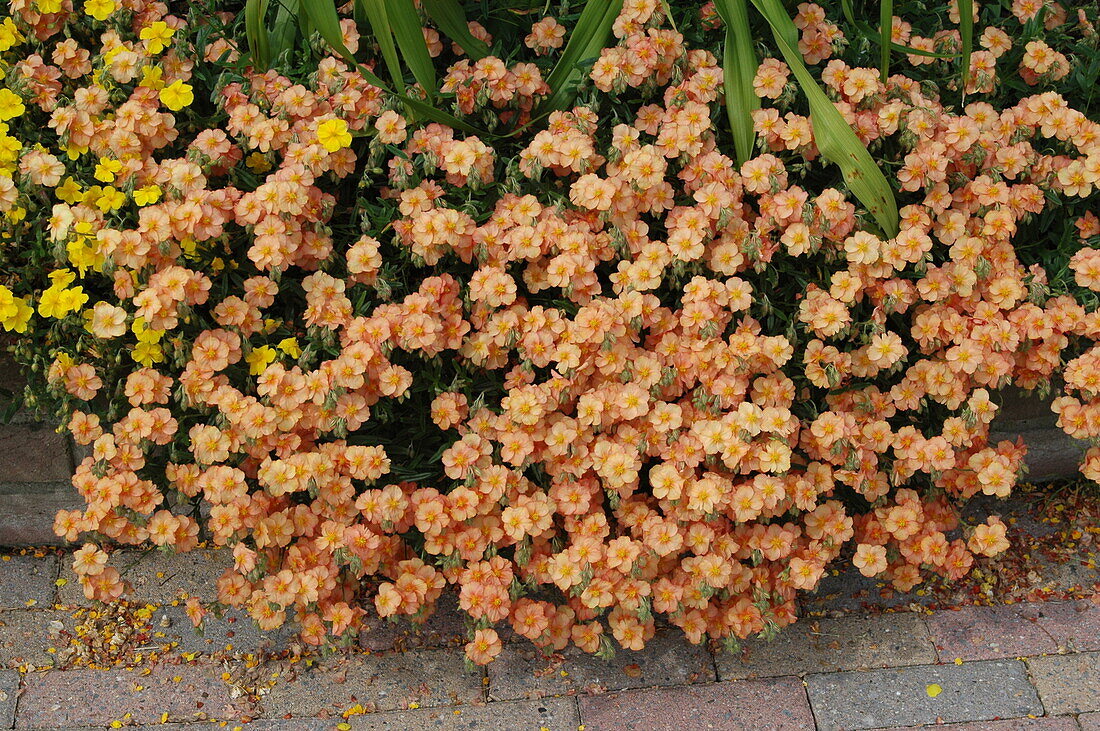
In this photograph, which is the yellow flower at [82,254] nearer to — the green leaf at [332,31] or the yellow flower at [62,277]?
the yellow flower at [62,277]

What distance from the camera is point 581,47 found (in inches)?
101

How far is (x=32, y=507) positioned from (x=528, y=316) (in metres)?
1.43

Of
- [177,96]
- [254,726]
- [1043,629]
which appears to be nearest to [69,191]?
[177,96]

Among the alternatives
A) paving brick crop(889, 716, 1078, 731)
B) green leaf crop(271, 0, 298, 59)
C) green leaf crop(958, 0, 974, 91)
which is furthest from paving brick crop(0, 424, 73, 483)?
green leaf crop(958, 0, 974, 91)

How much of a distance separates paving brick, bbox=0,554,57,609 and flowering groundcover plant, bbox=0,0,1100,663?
1.53ft

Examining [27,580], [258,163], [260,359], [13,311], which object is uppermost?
[258,163]

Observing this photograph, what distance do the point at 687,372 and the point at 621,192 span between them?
1.36 feet

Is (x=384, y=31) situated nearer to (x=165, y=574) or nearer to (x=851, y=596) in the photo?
(x=165, y=574)

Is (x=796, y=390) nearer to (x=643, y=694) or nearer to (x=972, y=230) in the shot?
(x=972, y=230)

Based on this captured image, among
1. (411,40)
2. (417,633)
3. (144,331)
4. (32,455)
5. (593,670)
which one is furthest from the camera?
(32,455)

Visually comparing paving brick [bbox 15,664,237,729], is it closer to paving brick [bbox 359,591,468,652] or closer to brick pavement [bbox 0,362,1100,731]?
brick pavement [bbox 0,362,1100,731]

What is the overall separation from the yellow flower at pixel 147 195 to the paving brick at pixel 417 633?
108 centimetres

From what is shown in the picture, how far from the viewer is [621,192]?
2383 mm

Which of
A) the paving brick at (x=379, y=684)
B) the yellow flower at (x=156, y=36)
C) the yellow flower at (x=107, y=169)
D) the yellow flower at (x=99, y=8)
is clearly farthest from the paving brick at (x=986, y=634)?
the yellow flower at (x=99, y=8)
